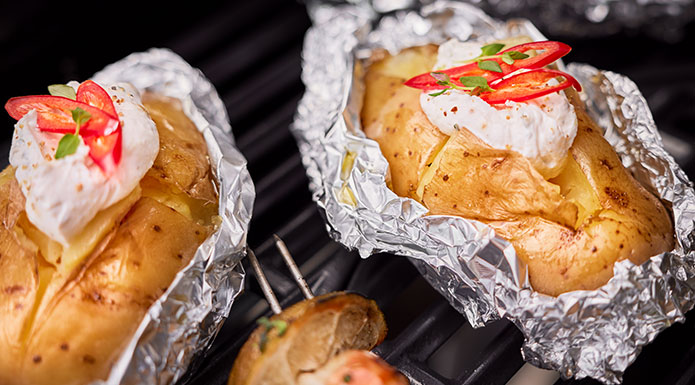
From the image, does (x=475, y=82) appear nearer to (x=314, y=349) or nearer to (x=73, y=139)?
(x=314, y=349)

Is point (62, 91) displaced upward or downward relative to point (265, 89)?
upward

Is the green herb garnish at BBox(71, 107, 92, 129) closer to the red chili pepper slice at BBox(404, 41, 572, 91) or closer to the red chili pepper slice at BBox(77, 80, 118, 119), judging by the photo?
the red chili pepper slice at BBox(77, 80, 118, 119)

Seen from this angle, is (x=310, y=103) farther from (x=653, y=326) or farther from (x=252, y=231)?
(x=653, y=326)

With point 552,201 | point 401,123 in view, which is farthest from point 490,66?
point 552,201

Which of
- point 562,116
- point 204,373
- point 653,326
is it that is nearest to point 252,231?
point 204,373

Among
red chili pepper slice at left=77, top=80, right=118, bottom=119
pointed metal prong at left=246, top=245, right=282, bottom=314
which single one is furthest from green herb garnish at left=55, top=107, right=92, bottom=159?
pointed metal prong at left=246, top=245, right=282, bottom=314
